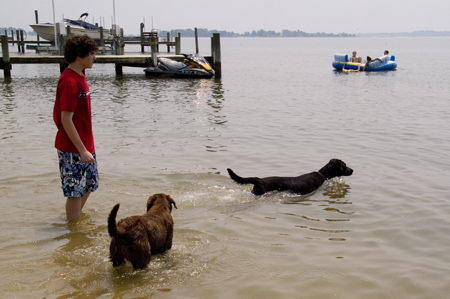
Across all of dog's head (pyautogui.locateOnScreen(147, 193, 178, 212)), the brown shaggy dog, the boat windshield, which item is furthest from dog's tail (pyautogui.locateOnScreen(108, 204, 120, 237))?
the boat windshield

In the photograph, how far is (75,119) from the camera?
15.9 ft

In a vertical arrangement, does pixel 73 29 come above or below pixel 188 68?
above

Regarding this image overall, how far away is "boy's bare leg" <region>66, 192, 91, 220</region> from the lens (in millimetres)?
5273

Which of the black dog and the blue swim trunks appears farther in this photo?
the black dog

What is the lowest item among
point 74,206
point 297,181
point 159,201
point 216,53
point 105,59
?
point 297,181

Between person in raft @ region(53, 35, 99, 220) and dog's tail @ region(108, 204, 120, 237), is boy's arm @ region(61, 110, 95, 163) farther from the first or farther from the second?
dog's tail @ region(108, 204, 120, 237)

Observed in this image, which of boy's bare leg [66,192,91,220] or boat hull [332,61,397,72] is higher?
boat hull [332,61,397,72]

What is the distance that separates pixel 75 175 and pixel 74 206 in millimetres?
549

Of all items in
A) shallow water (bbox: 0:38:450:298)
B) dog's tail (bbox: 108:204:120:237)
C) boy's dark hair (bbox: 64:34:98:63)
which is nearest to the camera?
dog's tail (bbox: 108:204:120:237)

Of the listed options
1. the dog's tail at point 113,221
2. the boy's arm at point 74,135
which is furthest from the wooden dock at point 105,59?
the dog's tail at point 113,221

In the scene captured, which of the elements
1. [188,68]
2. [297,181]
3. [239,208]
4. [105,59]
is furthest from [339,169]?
[105,59]

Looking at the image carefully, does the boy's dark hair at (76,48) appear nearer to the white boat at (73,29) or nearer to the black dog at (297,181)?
the black dog at (297,181)

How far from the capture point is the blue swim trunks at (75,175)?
4.89 m

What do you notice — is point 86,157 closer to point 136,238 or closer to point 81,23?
point 136,238
